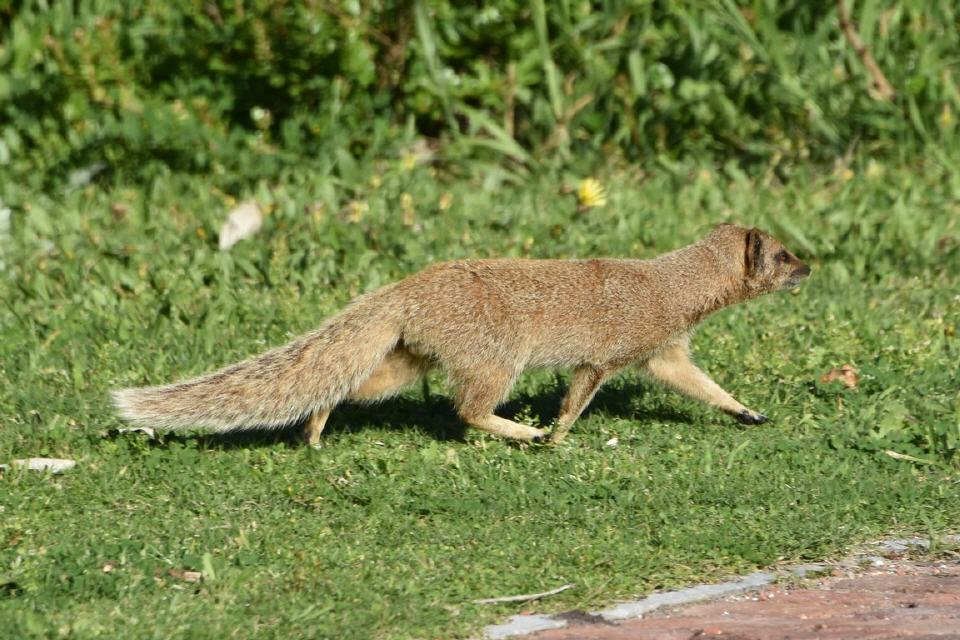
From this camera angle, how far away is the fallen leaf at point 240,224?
25.5ft

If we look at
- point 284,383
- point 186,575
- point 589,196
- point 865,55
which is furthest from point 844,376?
point 865,55

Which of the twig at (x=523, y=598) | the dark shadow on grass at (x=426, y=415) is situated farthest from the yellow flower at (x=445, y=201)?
the twig at (x=523, y=598)

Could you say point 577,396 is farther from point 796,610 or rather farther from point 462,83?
point 462,83

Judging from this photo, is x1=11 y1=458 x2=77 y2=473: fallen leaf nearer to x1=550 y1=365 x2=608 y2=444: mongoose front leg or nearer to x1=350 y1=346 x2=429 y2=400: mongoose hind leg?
x1=350 y1=346 x2=429 y2=400: mongoose hind leg

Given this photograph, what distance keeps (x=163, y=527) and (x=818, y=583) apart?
222cm

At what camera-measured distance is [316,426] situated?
570 cm

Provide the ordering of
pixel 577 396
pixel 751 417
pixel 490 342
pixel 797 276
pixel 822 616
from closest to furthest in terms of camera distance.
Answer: pixel 822 616 < pixel 490 342 < pixel 577 396 < pixel 751 417 < pixel 797 276

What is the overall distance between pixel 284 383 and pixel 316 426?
0.35 meters

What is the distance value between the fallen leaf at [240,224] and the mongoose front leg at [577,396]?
103 inches

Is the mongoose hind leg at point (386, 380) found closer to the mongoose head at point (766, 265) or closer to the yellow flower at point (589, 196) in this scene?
the mongoose head at point (766, 265)

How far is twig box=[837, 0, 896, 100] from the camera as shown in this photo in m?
9.10

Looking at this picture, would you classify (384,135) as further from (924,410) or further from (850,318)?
(924,410)

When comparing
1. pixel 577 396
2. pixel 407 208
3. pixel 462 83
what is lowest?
pixel 577 396

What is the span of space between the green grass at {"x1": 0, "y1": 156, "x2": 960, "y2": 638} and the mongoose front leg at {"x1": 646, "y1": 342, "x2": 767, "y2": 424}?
0.34ft
